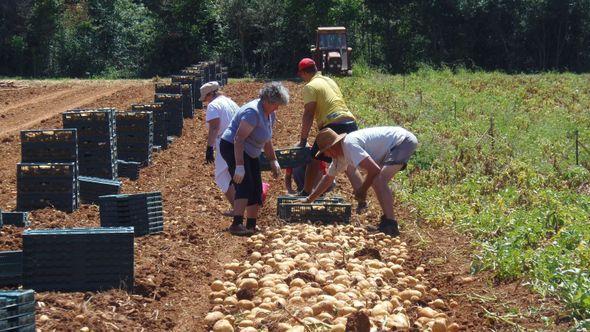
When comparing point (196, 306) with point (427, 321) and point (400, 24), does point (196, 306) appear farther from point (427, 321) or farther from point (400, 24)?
point (400, 24)

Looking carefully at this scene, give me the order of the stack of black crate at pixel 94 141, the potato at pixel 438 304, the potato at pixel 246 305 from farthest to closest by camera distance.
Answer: the stack of black crate at pixel 94 141 → the potato at pixel 438 304 → the potato at pixel 246 305

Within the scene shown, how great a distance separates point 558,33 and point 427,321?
1566 inches

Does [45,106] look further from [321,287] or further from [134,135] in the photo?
[321,287]

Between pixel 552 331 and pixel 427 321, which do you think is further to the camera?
pixel 427 321

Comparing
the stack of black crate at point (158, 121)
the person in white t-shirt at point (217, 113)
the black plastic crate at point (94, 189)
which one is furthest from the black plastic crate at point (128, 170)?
the person in white t-shirt at point (217, 113)

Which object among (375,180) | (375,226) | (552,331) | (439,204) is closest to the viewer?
(552,331)

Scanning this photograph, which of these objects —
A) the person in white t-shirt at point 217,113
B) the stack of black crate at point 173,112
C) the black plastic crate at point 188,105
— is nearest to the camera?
the person in white t-shirt at point 217,113

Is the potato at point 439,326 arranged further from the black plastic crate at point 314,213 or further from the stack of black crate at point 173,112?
the stack of black crate at point 173,112

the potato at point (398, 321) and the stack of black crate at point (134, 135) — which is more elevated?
the stack of black crate at point (134, 135)

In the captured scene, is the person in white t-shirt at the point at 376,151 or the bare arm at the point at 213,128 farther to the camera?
the bare arm at the point at 213,128

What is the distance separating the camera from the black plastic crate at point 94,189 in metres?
10.8

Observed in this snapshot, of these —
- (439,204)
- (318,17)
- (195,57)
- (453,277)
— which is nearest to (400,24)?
(318,17)

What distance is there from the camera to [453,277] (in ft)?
25.0

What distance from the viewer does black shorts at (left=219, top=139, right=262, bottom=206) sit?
8938 millimetres
